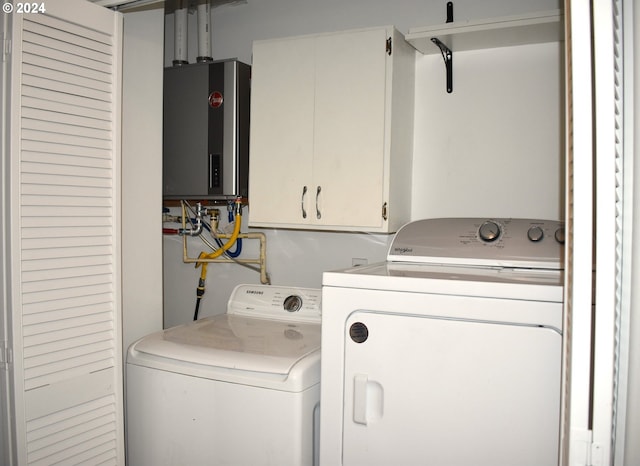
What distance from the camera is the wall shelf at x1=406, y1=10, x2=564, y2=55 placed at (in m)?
2.06

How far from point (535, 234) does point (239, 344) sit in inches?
46.7

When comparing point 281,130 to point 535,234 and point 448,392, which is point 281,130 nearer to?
point 535,234

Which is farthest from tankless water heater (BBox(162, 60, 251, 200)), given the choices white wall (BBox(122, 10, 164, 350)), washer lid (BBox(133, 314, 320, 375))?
washer lid (BBox(133, 314, 320, 375))

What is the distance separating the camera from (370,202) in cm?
228

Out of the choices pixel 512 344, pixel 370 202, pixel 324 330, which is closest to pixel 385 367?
pixel 324 330

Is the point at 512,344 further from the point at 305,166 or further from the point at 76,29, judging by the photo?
the point at 76,29

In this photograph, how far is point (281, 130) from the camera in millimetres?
2459

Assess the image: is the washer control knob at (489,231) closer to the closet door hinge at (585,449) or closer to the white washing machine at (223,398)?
the white washing machine at (223,398)

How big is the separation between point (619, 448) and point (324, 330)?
37.8 inches

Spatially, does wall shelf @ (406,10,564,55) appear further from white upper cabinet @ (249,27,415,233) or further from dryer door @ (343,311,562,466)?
dryer door @ (343,311,562,466)

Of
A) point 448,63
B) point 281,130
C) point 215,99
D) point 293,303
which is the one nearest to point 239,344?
point 293,303

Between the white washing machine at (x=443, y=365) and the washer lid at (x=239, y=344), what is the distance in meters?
0.23

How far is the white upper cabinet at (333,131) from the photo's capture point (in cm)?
227

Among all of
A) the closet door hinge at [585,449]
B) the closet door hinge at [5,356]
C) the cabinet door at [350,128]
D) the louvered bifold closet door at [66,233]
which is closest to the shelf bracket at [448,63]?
the cabinet door at [350,128]
